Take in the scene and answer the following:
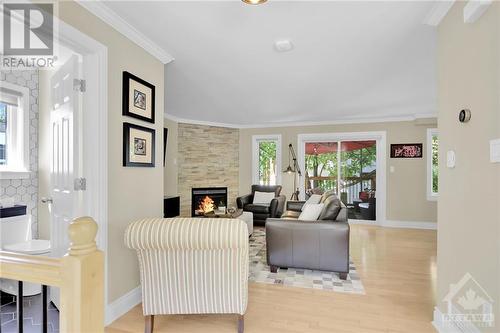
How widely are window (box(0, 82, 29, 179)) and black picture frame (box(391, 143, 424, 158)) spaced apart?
6.20 m

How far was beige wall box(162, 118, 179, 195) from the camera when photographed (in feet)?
17.6

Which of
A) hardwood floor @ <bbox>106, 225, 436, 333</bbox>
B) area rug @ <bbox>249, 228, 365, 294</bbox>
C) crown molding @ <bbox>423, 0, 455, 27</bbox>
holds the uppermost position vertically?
crown molding @ <bbox>423, 0, 455, 27</bbox>

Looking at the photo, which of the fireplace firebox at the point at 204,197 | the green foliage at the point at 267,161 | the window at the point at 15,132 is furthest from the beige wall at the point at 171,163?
the window at the point at 15,132

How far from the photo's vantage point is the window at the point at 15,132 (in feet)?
9.68

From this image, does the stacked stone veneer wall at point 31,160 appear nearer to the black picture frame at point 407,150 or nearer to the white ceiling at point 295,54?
the white ceiling at point 295,54

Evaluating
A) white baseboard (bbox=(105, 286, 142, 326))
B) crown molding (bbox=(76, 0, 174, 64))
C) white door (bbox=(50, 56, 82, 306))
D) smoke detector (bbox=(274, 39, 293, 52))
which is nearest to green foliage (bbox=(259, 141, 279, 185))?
smoke detector (bbox=(274, 39, 293, 52))

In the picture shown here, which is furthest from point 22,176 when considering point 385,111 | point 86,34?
point 385,111

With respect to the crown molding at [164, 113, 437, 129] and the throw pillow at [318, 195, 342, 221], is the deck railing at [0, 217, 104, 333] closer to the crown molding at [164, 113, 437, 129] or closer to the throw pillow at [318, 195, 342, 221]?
the throw pillow at [318, 195, 342, 221]

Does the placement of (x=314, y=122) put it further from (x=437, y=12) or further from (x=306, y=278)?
(x=437, y=12)

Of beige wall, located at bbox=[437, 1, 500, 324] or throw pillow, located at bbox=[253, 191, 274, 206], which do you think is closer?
beige wall, located at bbox=[437, 1, 500, 324]

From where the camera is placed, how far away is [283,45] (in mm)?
2602

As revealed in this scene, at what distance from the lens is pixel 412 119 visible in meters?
5.54

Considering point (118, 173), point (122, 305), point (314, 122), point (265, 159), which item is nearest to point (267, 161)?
point (265, 159)

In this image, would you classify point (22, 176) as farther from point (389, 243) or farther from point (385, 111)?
point (385, 111)
